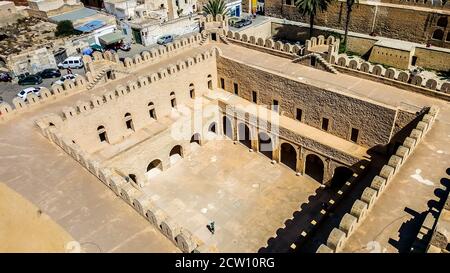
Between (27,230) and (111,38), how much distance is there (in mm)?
36145

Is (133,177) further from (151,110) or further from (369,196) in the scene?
(369,196)

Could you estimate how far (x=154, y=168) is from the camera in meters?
31.2

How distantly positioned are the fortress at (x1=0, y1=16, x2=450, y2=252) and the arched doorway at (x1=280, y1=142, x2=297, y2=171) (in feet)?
0.31

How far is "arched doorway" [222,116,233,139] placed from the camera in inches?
1328

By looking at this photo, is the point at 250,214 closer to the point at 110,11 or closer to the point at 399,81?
the point at 399,81

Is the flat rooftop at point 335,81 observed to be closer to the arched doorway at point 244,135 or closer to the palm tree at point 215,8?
the arched doorway at point 244,135

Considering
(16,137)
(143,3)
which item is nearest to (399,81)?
(16,137)

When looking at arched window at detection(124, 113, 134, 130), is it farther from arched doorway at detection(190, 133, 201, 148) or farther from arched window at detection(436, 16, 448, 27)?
arched window at detection(436, 16, 448, 27)

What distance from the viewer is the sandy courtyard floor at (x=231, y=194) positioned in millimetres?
25312

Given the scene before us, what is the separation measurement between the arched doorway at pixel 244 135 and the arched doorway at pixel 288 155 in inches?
123

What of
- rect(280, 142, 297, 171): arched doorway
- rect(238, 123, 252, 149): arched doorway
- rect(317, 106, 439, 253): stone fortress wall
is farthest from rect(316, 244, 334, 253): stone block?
rect(238, 123, 252, 149): arched doorway

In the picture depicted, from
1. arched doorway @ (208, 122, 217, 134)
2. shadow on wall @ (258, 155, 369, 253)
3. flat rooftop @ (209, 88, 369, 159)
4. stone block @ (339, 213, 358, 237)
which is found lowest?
shadow on wall @ (258, 155, 369, 253)

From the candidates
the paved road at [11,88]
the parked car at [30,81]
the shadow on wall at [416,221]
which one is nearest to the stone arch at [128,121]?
the paved road at [11,88]
